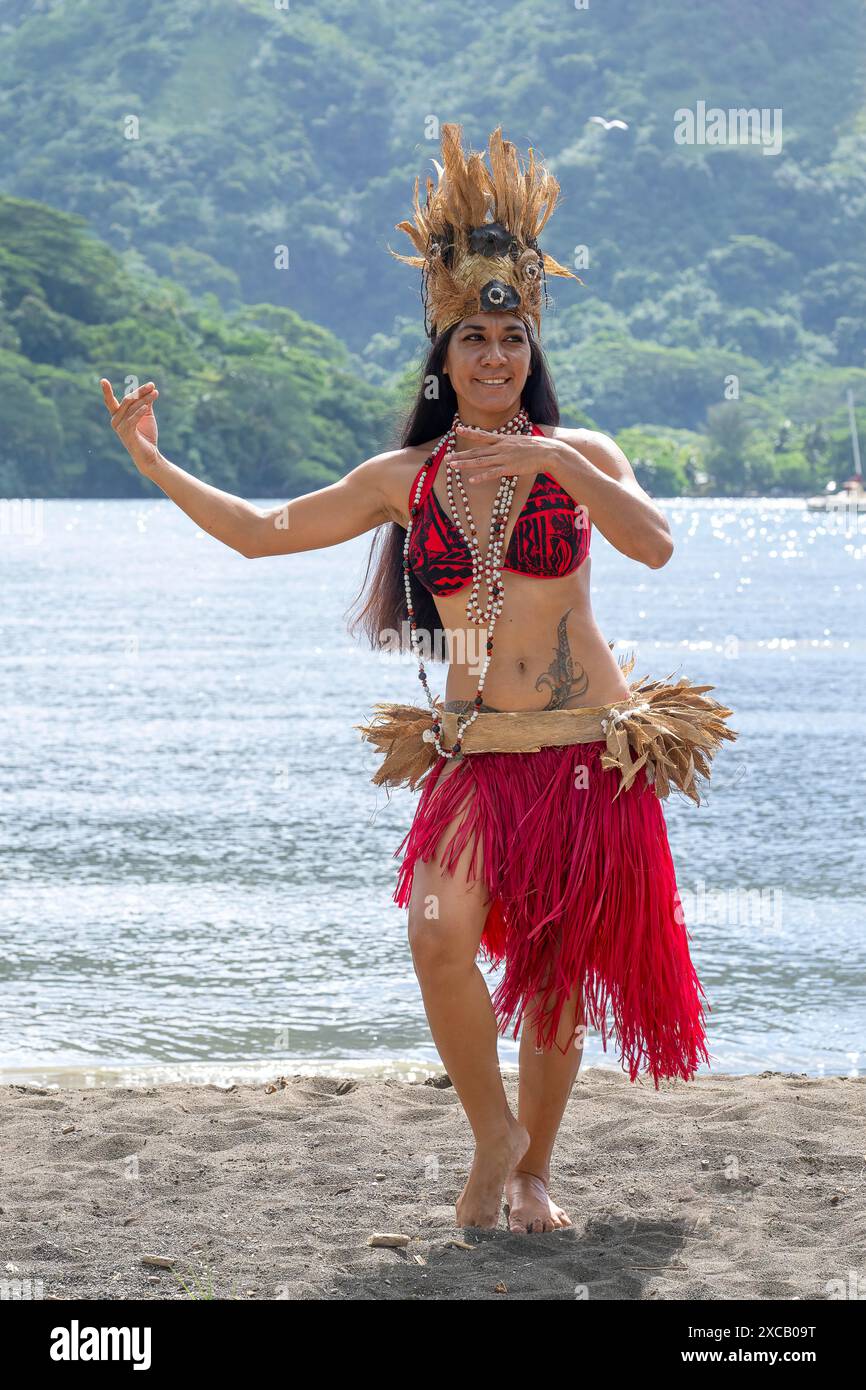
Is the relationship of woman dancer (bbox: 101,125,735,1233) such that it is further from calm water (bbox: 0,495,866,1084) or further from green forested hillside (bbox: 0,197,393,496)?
green forested hillside (bbox: 0,197,393,496)

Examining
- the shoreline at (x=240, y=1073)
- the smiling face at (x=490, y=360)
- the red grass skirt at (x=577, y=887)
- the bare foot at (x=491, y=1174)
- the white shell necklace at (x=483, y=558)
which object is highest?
the smiling face at (x=490, y=360)

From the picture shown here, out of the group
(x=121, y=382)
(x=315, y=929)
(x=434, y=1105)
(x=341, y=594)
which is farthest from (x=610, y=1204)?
(x=121, y=382)

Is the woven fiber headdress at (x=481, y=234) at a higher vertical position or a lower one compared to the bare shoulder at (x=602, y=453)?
higher

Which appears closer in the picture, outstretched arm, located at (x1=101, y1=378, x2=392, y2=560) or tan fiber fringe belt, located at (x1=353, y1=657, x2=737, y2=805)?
tan fiber fringe belt, located at (x1=353, y1=657, x2=737, y2=805)

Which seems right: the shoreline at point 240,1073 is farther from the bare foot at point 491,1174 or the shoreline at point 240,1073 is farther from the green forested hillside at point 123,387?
the green forested hillside at point 123,387

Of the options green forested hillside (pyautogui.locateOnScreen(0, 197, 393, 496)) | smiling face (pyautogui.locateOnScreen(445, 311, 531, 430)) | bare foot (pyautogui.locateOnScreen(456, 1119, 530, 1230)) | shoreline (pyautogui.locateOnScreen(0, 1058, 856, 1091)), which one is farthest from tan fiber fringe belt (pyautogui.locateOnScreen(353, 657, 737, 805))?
green forested hillside (pyautogui.locateOnScreen(0, 197, 393, 496))

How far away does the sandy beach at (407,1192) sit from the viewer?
3.78 m

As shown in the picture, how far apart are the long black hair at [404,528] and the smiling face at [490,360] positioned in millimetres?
65

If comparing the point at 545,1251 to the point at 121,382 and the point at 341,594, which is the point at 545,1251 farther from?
the point at 121,382

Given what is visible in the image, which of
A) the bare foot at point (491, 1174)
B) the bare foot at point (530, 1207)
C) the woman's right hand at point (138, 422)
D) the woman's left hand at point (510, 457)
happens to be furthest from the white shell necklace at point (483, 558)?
the bare foot at point (530, 1207)

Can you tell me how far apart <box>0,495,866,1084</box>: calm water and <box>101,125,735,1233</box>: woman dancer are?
1.92 metres

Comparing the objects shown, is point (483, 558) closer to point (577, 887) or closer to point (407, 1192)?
point (577, 887)

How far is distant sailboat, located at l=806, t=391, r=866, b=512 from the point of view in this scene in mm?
118500

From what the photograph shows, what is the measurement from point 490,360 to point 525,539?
0.43 metres
